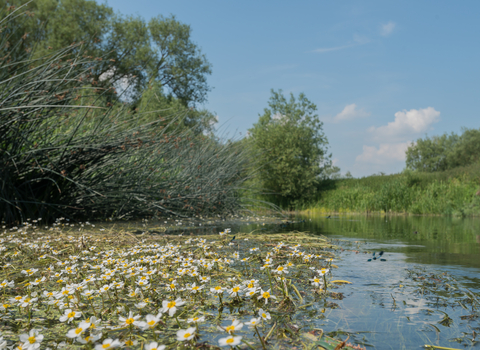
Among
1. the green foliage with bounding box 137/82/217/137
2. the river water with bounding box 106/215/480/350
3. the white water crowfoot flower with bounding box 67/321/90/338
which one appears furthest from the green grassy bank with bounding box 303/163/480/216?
the white water crowfoot flower with bounding box 67/321/90/338

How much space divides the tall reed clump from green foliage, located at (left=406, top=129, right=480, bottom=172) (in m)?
47.8

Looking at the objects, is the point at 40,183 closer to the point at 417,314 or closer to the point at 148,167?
the point at 148,167

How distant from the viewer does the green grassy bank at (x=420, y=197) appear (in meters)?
13.6

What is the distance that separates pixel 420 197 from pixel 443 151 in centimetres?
4418

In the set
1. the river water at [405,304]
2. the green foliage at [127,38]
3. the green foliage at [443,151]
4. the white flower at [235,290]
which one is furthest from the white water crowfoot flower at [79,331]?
the green foliage at [443,151]

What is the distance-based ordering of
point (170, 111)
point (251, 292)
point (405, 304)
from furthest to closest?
point (170, 111), point (405, 304), point (251, 292)

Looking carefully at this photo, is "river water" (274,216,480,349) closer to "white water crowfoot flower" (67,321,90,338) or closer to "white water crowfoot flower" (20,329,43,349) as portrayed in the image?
"white water crowfoot flower" (67,321,90,338)

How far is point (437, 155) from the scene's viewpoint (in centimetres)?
5306

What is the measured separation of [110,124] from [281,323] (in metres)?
5.35

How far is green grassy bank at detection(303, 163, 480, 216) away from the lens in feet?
44.7

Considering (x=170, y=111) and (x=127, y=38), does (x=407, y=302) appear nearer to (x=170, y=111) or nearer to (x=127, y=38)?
(x=170, y=111)

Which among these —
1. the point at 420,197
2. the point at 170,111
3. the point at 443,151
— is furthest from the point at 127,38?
the point at 443,151

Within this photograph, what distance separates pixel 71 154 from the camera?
5371 millimetres

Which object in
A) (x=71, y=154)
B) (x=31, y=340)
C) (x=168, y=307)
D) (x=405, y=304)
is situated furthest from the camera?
(x=71, y=154)
